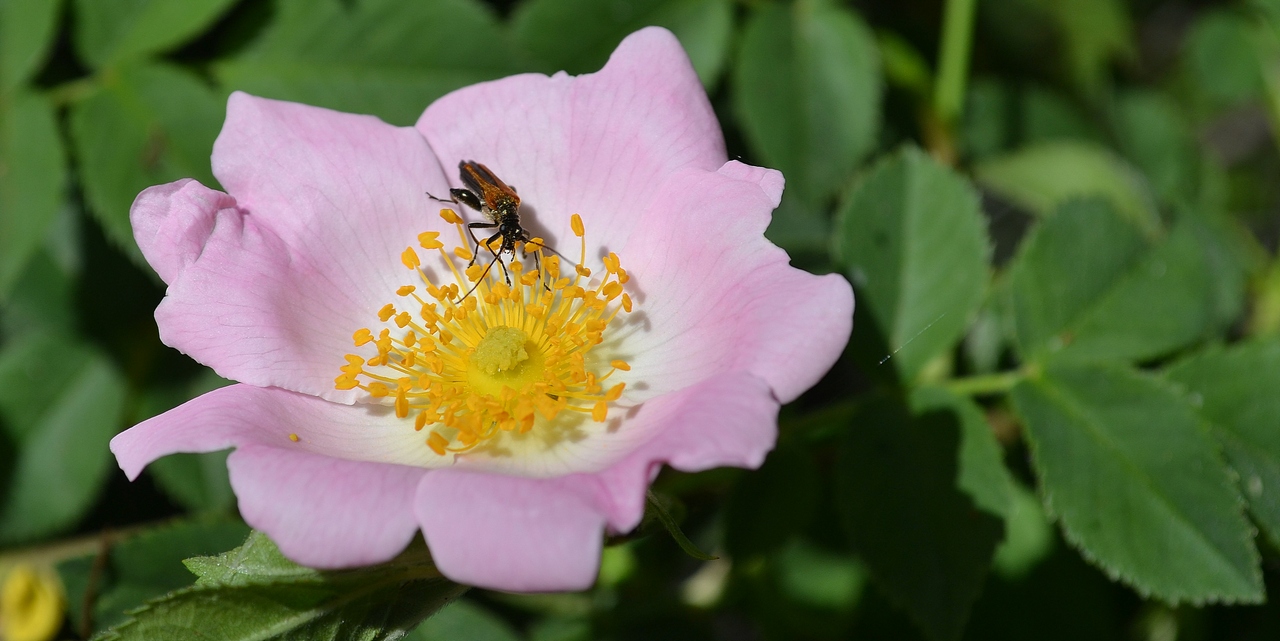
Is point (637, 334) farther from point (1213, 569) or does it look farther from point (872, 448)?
point (1213, 569)

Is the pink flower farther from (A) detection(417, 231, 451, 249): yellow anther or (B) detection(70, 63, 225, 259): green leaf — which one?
(B) detection(70, 63, 225, 259): green leaf

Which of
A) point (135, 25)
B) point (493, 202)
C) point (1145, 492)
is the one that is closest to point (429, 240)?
point (493, 202)

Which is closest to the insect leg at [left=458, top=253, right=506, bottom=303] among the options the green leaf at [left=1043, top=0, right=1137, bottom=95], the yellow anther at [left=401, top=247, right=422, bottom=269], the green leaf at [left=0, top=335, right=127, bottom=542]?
the yellow anther at [left=401, top=247, right=422, bottom=269]

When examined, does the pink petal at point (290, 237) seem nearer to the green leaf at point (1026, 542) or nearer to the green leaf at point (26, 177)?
the green leaf at point (26, 177)

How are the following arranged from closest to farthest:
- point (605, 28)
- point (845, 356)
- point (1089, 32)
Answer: point (605, 28)
point (845, 356)
point (1089, 32)

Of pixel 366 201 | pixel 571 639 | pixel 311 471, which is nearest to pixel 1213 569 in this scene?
pixel 571 639

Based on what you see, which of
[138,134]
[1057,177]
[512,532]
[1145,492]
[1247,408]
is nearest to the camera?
[512,532]

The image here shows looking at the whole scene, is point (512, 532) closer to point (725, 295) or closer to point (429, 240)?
point (725, 295)
